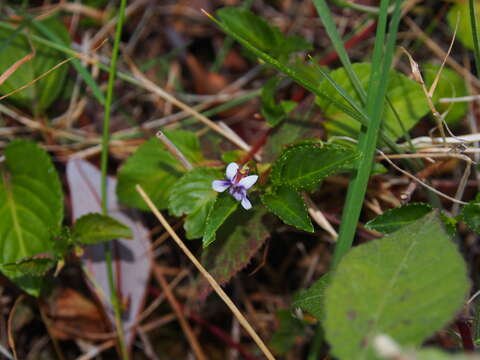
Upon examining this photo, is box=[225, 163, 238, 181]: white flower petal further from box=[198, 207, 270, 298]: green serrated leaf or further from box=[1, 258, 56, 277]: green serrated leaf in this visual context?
box=[1, 258, 56, 277]: green serrated leaf

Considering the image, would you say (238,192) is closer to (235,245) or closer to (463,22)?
(235,245)

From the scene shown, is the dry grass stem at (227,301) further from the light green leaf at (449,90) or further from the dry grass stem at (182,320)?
the light green leaf at (449,90)

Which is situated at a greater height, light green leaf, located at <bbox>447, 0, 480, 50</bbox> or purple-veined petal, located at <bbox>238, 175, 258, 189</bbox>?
light green leaf, located at <bbox>447, 0, 480, 50</bbox>

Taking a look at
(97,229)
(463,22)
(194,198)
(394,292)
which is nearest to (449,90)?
(463,22)

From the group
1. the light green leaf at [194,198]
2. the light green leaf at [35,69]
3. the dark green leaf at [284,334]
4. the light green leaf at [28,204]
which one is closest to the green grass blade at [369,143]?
the light green leaf at [194,198]

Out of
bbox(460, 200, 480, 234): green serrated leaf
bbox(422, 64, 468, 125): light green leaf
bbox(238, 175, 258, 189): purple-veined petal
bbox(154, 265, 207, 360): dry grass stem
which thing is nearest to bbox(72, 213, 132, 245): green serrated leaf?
bbox(154, 265, 207, 360): dry grass stem

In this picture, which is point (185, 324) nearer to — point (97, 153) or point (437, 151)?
point (97, 153)
